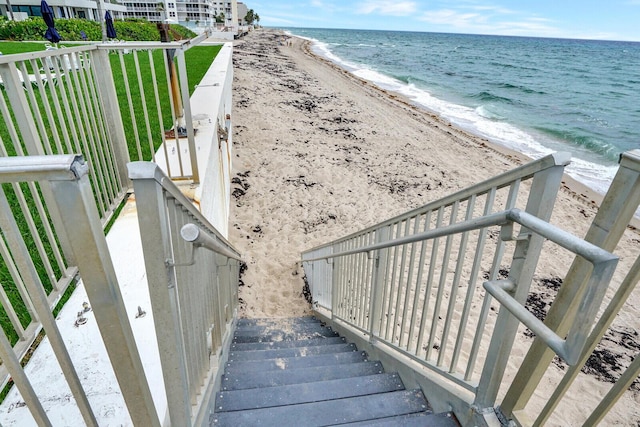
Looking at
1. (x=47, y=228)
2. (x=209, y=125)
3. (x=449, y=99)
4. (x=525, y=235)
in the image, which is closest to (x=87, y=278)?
(x=525, y=235)

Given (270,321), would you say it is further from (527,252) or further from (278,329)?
(527,252)

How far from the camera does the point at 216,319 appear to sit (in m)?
2.28

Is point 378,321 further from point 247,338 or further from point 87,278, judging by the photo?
point 87,278

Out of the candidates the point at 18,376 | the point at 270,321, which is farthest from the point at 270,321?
the point at 18,376

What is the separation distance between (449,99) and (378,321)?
861 inches

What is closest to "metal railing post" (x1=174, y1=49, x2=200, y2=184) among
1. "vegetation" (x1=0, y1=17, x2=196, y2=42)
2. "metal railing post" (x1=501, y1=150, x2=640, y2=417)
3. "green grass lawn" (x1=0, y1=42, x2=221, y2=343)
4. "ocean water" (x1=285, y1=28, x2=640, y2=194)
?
"green grass lawn" (x1=0, y1=42, x2=221, y2=343)

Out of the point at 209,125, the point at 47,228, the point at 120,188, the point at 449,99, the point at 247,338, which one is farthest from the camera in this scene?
the point at 449,99

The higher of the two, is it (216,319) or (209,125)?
(209,125)

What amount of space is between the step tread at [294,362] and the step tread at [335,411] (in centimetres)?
66

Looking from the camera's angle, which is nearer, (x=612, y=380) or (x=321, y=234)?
(x=612, y=380)

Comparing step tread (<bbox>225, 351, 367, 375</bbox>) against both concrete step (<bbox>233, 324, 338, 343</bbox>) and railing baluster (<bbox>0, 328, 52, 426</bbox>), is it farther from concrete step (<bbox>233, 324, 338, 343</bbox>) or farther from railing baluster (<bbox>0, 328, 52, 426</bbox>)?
railing baluster (<bbox>0, 328, 52, 426</bbox>)

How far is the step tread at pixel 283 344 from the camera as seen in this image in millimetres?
3377

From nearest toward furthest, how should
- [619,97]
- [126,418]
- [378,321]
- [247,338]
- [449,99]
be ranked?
1. [126,418]
2. [378,321]
3. [247,338]
4. [449,99]
5. [619,97]

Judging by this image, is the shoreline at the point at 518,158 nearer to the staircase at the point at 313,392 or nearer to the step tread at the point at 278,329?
the step tread at the point at 278,329
